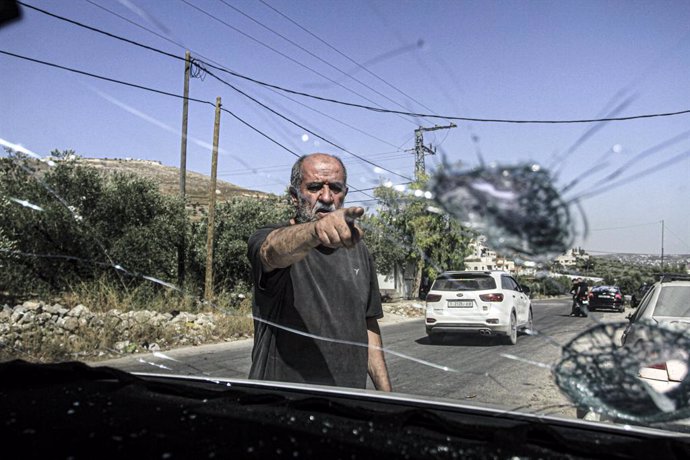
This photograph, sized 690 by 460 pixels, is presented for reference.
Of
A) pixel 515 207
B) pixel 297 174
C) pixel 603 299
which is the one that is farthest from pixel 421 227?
pixel 297 174

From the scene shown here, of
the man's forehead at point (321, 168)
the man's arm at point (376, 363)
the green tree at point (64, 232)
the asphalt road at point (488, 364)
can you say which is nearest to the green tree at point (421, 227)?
the asphalt road at point (488, 364)

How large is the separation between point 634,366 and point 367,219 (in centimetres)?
69

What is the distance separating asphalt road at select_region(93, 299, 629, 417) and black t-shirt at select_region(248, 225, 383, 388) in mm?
261

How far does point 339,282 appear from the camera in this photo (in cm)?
207

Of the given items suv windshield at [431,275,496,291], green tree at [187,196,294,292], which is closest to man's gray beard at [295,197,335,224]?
suv windshield at [431,275,496,291]

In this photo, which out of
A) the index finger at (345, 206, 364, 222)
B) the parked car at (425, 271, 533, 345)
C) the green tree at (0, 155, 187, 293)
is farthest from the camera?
the green tree at (0, 155, 187, 293)

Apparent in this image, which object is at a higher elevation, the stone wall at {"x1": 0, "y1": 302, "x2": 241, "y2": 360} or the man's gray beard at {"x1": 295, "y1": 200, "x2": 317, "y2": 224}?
the man's gray beard at {"x1": 295, "y1": 200, "x2": 317, "y2": 224}

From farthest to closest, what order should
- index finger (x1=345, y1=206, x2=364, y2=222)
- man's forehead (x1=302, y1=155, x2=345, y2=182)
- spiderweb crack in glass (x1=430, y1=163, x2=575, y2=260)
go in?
man's forehead (x1=302, y1=155, x2=345, y2=182)
index finger (x1=345, y1=206, x2=364, y2=222)
spiderweb crack in glass (x1=430, y1=163, x2=575, y2=260)

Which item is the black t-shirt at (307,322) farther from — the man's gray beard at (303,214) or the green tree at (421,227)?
the green tree at (421,227)

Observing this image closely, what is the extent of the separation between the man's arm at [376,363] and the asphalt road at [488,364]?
0.11 metres

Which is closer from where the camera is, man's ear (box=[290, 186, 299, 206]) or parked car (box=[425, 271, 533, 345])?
parked car (box=[425, 271, 533, 345])

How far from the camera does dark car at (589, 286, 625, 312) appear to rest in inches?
48.4

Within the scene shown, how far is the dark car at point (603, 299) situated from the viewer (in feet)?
4.03

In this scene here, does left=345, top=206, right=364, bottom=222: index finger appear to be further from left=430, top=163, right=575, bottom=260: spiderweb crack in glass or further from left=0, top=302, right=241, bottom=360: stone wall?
left=0, top=302, right=241, bottom=360: stone wall
